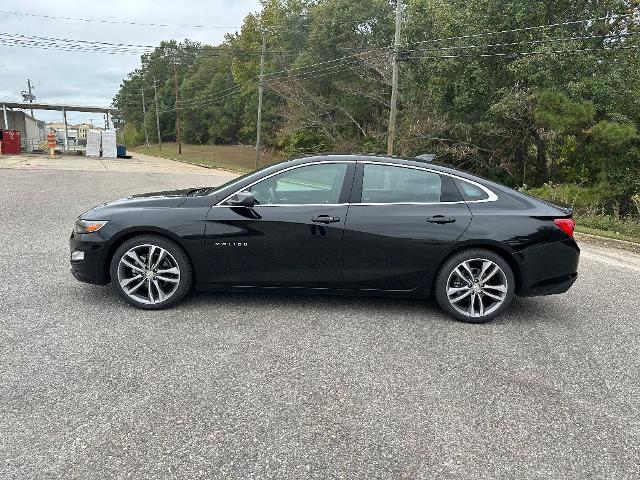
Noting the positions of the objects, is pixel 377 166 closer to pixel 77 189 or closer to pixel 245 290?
pixel 245 290

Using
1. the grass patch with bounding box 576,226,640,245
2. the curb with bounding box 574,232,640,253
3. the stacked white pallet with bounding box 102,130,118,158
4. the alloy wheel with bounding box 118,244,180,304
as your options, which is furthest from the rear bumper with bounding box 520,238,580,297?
the stacked white pallet with bounding box 102,130,118,158

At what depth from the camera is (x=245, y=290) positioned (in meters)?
4.34

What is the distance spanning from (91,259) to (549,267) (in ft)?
13.6

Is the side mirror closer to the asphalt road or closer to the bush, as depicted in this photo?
the asphalt road

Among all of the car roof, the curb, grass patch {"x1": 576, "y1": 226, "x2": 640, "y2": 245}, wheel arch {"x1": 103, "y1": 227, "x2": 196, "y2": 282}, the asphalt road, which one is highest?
the car roof

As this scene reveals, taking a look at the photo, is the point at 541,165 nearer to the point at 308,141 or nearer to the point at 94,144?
the point at 308,141

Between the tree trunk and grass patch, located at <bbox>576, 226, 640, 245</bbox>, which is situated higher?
the tree trunk

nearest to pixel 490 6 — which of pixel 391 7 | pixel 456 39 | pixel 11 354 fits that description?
pixel 456 39

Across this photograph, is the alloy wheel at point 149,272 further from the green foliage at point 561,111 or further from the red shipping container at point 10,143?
the red shipping container at point 10,143

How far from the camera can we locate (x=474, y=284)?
4246 mm

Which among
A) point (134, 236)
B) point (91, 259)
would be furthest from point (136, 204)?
point (91, 259)

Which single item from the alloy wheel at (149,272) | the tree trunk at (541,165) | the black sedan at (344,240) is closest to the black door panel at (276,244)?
the black sedan at (344,240)

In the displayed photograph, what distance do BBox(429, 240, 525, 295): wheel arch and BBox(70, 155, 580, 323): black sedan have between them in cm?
1

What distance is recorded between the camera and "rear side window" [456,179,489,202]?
169 inches
